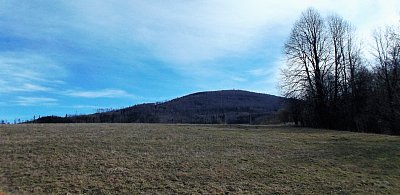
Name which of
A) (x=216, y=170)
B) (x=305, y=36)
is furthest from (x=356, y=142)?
(x=305, y=36)

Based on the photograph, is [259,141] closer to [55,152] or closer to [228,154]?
[228,154]

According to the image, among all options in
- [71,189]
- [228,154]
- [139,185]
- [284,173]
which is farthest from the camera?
[228,154]

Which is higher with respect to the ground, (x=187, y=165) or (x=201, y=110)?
(x=201, y=110)

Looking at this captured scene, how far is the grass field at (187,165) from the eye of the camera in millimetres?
16580

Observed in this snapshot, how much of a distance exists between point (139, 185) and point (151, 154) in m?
6.89

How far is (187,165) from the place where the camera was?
20.8 metres

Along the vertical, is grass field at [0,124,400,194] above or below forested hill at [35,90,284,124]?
below

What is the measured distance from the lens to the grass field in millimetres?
16580

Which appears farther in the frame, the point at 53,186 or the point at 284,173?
the point at 284,173

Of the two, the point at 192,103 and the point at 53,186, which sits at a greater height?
the point at 192,103

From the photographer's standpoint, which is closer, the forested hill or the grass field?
the grass field

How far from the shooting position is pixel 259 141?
103 ft

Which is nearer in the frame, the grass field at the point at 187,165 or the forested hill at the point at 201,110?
the grass field at the point at 187,165

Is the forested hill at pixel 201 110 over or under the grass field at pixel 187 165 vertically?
over
